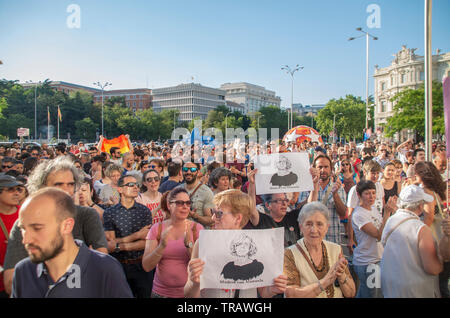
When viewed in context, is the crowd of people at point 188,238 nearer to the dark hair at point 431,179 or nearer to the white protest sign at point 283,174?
the dark hair at point 431,179

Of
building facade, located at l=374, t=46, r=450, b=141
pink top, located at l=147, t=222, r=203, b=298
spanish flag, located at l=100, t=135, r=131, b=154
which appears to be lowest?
pink top, located at l=147, t=222, r=203, b=298

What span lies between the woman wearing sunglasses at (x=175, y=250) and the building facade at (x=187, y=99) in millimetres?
123948

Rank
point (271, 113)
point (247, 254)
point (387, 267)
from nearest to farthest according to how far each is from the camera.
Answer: point (247, 254) → point (387, 267) → point (271, 113)

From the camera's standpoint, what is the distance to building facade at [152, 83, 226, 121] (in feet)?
425

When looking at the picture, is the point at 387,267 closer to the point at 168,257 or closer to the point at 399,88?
the point at 168,257

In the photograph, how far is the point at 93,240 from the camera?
2.67 m

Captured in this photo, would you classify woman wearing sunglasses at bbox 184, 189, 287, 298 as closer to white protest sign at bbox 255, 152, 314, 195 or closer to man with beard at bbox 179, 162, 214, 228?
white protest sign at bbox 255, 152, 314, 195

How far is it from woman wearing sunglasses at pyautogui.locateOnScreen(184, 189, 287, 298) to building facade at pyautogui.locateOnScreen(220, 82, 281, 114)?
6085 inches

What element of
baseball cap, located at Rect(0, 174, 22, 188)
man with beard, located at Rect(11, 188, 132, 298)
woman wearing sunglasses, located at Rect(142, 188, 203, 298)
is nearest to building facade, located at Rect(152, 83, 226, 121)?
baseball cap, located at Rect(0, 174, 22, 188)

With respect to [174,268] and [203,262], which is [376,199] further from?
[203,262]

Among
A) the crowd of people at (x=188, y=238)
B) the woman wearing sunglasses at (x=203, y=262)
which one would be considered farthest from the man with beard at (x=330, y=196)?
the woman wearing sunglasses at (x=203, y=262)

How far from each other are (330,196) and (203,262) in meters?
2.92

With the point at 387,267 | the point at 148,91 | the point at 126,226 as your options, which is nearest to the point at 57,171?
the point at 126,226
